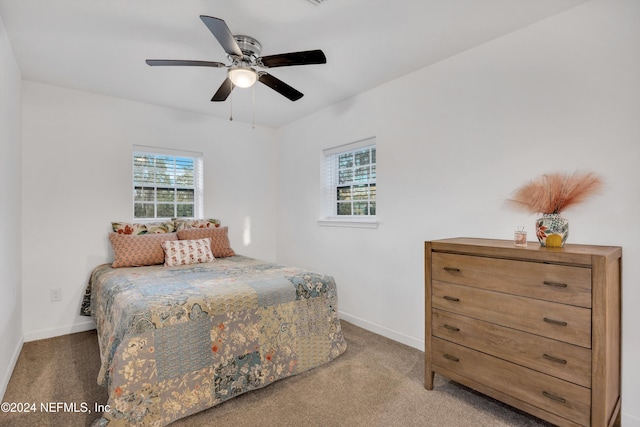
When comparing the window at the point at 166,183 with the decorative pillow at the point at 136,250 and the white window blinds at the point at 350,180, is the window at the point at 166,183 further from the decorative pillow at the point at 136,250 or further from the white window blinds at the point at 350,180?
the white window blinds at the point at 350,180

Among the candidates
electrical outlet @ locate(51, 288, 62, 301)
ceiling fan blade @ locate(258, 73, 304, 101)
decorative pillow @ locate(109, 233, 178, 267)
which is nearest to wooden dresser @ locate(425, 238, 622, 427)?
ceiling fan blade @ locate(258, 73, 304, 101)

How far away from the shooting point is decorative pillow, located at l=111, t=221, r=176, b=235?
128 inches

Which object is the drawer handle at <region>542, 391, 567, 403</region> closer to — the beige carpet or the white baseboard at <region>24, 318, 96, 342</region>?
the beige carpet

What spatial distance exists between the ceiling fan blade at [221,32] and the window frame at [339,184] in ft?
5.57

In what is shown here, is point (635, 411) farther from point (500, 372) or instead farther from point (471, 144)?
point (471, 144)

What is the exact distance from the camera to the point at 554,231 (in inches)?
69.6

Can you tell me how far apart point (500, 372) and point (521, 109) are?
1.68m

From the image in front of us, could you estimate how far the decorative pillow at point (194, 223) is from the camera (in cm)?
356

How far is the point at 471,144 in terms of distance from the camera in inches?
94.7

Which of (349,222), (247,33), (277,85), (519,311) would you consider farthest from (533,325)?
(247,33)

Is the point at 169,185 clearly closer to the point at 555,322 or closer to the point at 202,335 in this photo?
the point at 202,335

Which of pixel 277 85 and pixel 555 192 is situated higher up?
pixel 277 85

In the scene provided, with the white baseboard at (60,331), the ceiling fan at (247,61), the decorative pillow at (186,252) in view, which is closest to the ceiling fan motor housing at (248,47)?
the ceiling fan at (247,61)

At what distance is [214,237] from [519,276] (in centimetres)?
290
